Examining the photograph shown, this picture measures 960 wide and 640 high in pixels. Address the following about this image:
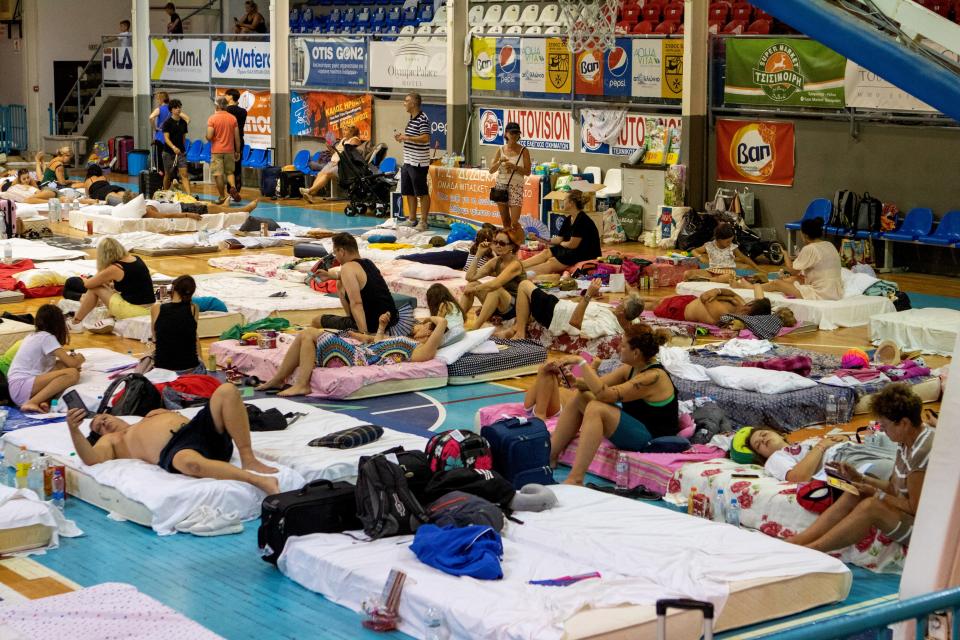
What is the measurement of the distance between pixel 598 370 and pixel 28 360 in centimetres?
426

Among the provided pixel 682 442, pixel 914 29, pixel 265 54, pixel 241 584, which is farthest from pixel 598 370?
pixel 265 54

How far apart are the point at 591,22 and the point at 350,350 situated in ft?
31.5

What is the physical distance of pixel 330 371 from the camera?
10.6m

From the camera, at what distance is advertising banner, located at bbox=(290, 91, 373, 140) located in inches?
962

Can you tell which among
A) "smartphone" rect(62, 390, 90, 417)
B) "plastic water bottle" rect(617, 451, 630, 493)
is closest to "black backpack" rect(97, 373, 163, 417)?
"smartphone" rect(62, 390, 90, 417)

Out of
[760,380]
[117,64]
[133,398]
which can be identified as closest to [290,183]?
[117,64]

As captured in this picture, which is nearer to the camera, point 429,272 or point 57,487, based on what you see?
point 57,487

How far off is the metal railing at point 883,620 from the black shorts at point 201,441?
481 centimetres

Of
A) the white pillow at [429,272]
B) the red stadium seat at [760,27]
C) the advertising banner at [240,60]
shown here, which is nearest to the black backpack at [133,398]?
the white pillow at [429,272]

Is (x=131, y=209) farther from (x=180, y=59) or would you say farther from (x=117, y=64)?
Answer: (x=117, y=64)

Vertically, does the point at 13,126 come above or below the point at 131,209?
above

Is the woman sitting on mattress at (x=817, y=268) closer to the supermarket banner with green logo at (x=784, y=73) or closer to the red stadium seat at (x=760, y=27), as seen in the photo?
the supermarket banner with green logo at (x=784, y=73)

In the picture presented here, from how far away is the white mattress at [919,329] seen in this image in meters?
11.9

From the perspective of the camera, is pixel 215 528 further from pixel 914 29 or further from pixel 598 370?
pixel 914 29
